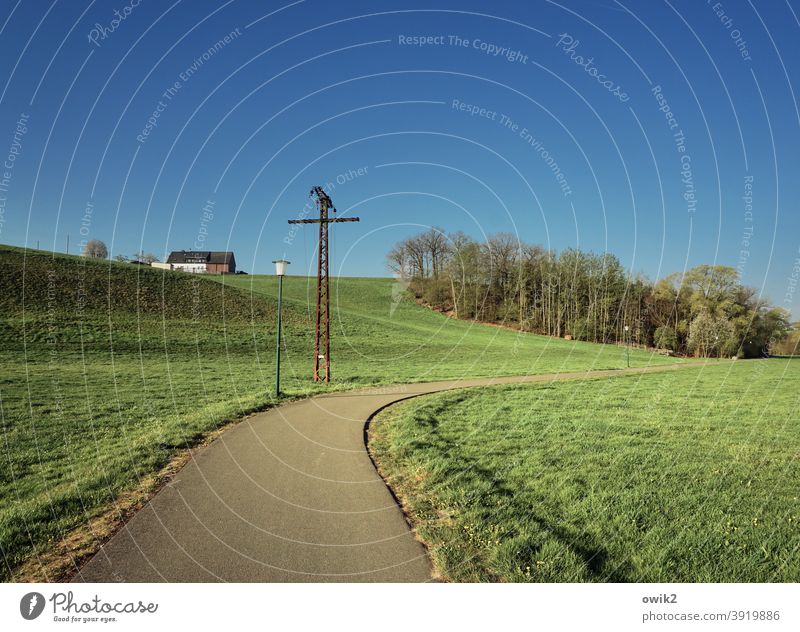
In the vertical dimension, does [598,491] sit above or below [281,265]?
below

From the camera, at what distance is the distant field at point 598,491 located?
4359 mm

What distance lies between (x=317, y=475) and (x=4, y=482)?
5.23m

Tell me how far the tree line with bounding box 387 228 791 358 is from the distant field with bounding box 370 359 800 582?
A: 2937 cm

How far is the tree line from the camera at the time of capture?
4688 centimetres

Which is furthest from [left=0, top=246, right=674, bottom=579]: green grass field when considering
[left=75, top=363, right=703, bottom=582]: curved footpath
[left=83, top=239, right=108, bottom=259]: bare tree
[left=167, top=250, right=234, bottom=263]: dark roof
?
[left=167, top=250, right=234, bottom=263]: dark roof

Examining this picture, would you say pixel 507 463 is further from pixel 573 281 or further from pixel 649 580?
pixel 573 281

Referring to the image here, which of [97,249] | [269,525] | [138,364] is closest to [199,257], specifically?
[97,249]

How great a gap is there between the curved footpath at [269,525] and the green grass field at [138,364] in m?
1.03
